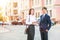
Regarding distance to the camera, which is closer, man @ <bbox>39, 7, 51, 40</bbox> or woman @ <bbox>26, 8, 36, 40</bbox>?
man @ <bbox>39, 7, 51, 40</bbox>

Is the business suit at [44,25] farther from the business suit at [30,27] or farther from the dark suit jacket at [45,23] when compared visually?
the business suit at [30,27]

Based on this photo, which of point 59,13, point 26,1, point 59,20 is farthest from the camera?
point 59,13

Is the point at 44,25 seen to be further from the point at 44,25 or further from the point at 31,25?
the point at 31,25

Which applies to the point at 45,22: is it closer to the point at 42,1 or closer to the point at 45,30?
the point at 45,30

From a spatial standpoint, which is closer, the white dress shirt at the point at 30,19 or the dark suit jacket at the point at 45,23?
Result: the dark suit jacket at the point at 45,23

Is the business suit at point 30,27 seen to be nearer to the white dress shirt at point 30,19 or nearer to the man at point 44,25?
the white dress shirt at point 30,19

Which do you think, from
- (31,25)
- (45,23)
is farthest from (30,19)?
(45,23)

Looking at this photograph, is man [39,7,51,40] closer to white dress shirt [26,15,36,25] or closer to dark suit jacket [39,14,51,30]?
dark suit jacket [39,14,51,30]

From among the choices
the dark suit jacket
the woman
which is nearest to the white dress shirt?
the woman

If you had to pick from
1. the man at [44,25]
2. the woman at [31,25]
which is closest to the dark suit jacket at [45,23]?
the man at [44,25]

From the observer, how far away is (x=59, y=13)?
2505cm

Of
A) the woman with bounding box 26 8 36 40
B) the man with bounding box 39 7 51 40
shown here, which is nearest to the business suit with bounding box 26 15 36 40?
→ the woman with bounding box 26 8 36 40

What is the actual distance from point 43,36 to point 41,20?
383 millimetres

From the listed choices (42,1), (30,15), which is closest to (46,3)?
(42,1)
